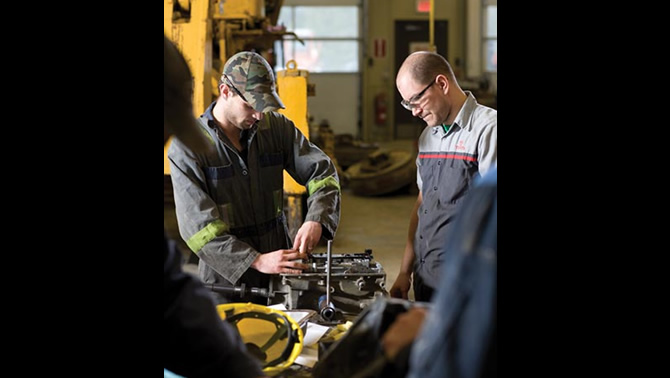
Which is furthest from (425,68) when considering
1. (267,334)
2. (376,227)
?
(376,227)

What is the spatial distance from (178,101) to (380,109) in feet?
46.4

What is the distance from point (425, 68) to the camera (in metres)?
2.58

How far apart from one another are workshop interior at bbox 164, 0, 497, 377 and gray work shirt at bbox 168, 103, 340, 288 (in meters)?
0.15

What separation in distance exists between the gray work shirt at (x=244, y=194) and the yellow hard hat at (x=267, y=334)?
0.49 m

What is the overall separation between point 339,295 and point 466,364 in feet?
4.39

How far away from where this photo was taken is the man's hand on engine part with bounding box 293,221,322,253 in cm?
261

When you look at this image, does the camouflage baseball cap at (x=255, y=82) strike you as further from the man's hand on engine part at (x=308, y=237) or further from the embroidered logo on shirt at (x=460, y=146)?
the embroidered logo on shirt at (x=460, y=146)

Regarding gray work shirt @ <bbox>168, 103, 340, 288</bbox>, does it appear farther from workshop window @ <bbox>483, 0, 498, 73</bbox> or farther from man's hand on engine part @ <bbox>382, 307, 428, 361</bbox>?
workshop window @ <bbox>483, 0, 498, 73</bbox>

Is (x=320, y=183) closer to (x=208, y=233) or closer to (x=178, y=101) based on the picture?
(x=208, y=233)

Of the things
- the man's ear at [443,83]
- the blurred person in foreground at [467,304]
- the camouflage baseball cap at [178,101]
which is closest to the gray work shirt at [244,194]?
the man's ear at [443,83]

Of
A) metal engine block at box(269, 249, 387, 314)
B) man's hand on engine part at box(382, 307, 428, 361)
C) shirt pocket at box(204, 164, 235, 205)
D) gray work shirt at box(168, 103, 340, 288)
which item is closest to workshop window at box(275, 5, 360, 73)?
gray work shirt at box(168, 103, 340, 288)
